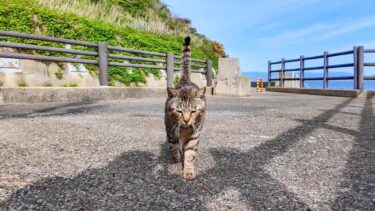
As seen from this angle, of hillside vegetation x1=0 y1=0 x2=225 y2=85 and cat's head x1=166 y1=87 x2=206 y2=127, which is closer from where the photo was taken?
cat's head x1=166 y1=87 x2=206 y2=127

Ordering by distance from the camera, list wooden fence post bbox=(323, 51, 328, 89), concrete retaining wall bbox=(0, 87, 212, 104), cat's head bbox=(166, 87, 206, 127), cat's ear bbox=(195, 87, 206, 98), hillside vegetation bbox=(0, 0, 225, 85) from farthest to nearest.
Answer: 1. wooden fence post bbox=(323, 51, 328, 89)
2. hillside vegetation bbox=(0, 0, 225, 85)
3. concrete retaining wall bbox=(0, 87, 212, 104)
4. cat's ear bbox=(195, 87, 206, 98)
5. cat's head bbox=(166, 87, 206, 127)

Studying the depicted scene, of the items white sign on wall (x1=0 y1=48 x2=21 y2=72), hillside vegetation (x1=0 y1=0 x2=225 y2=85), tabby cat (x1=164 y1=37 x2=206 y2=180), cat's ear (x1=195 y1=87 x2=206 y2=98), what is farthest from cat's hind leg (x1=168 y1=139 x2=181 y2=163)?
hillside vegetation (x1=0 y1=0 x2=225 y2=85)

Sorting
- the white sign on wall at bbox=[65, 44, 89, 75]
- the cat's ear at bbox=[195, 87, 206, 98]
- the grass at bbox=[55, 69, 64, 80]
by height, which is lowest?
the cat's ear at bbox=[195, 87, 206, 98]

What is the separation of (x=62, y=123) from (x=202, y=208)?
3161 mm

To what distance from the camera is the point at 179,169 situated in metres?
2.48

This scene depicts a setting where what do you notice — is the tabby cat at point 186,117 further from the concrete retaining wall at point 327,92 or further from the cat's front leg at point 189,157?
the concrete retaining wall at point 327,92

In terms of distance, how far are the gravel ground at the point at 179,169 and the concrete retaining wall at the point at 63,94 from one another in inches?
127

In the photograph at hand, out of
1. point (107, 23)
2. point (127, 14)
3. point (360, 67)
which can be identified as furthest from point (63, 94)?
point (360, 67)

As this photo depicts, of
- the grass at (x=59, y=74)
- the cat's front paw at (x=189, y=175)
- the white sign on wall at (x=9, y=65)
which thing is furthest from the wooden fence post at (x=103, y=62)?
the cat's front paw at (x=189, y=175)

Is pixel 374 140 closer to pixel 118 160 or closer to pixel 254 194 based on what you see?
pixel 254 194

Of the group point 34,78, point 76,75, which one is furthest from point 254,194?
point 76,75

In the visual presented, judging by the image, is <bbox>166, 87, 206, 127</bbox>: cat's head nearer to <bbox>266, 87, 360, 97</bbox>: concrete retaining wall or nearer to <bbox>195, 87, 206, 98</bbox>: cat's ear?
<bbox>195, 87, 206, 98</bbox>: cat's ear

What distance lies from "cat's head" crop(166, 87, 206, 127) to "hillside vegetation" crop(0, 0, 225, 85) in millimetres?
7771

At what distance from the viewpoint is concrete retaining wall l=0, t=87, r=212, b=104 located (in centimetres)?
694
